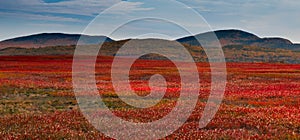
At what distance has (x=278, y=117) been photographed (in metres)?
17.1

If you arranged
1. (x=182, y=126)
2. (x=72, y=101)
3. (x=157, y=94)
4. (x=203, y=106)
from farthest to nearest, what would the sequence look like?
(x=157, y=94) < (x=72, y=101) < (x=203, y=106) < (x=182, y=126)

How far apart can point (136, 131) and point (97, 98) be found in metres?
14.0

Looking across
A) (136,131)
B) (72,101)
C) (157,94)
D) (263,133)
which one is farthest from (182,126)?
(157,94)

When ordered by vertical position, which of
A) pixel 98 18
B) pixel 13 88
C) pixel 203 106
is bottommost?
pixel 13 88

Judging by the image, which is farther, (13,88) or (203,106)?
(13,88)

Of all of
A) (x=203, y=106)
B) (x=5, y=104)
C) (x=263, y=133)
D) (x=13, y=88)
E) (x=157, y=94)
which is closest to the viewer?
(x=263, y=133)

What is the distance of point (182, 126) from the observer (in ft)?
49.6

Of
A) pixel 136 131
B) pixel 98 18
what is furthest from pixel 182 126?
pixel 98 18

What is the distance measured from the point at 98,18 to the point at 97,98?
1146 cm

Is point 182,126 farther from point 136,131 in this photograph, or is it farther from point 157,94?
point 157,94

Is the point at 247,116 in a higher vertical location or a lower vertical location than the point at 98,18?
lower

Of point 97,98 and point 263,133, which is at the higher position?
point 263,133

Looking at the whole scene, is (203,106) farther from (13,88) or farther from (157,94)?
(13,88)

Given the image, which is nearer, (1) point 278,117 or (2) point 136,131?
(2) point 136,131
